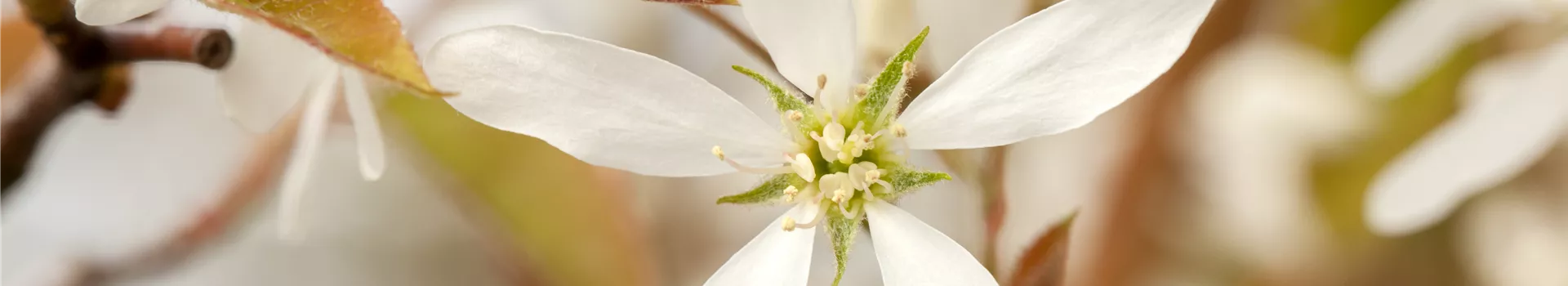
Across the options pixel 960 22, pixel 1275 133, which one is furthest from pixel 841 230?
pixel 1275 133

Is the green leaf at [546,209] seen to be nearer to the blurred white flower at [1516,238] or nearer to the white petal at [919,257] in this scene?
the white petal at [919,257]

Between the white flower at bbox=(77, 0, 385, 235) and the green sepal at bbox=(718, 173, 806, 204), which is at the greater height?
the white flower at bbox=(77, 0, 385, 235)

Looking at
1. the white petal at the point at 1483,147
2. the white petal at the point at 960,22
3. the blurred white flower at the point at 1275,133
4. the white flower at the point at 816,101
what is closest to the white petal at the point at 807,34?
the white flower at the point at 816,101

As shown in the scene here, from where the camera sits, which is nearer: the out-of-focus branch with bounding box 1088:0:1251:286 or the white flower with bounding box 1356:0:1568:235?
the white flower with bounding box 1356:0:1568:235

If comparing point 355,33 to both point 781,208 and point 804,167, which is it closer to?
point 804,167

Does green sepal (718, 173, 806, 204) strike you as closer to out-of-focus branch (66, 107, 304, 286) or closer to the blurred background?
the blurred background

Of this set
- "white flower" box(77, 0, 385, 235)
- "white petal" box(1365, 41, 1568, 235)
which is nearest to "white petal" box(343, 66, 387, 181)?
"white flower" box(77, 0, 385, 235)
